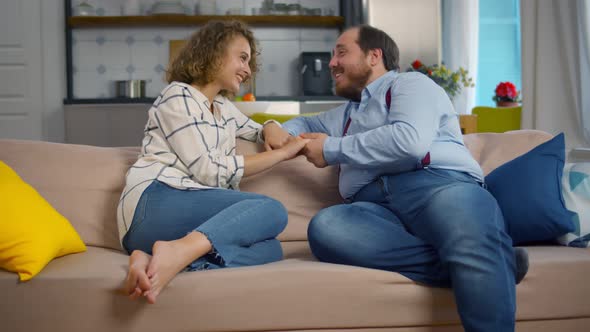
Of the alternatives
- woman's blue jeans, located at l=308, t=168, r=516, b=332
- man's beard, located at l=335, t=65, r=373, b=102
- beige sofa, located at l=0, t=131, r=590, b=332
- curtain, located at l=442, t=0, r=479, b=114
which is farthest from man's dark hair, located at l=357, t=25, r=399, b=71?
curtain, located at l=442, t=0, r=479, b=114

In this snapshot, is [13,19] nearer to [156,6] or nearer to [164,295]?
[156,6]

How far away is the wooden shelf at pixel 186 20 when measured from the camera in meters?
6.03

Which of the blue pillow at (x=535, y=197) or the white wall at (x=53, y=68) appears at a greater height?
the white wall at (x=53, y=68)

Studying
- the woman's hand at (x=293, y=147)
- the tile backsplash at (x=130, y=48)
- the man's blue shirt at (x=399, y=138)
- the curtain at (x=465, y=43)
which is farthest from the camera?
the tile backsplash at (x=130, y=48)

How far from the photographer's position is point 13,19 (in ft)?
19.8

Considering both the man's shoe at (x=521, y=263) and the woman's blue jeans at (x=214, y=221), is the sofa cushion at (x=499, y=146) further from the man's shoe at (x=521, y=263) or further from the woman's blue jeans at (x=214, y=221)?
the woman's blue jeans at (x=214, y=221)

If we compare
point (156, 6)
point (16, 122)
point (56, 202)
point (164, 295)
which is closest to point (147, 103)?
point (156, 6)

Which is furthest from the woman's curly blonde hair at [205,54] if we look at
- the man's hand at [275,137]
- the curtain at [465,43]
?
the curtain at [465,43]

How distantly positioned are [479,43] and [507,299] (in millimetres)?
4456

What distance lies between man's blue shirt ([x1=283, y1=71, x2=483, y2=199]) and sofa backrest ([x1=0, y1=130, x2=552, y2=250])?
0.45 feet

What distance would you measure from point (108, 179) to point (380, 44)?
1019 millimetres

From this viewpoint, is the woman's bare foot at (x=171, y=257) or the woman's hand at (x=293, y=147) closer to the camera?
the woman's bare foot at (x=171, y=257)

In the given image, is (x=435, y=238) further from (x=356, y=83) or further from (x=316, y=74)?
(x=316, y=74)

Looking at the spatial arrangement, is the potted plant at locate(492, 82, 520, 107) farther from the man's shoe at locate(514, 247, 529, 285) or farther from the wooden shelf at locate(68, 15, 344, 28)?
the man's shoe at locate(514, 247, 529, 285)
